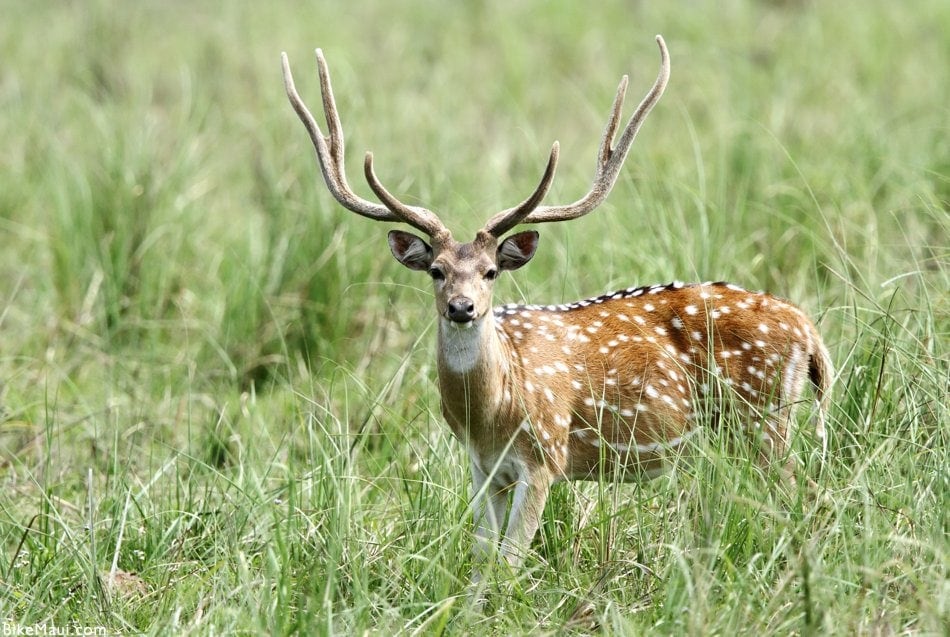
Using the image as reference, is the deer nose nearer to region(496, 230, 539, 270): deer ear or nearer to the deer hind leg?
region(496, 230, 539, 270): deer ear

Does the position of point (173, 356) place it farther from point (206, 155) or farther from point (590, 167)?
point (590, 167)

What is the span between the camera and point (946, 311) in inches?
207

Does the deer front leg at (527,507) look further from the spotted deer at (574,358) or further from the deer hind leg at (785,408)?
the deer hind leg at (785,408)

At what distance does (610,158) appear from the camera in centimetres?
523

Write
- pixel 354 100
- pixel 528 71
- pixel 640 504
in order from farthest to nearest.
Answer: pixel 528 71 → pixel 354 100 → pixel 640 504

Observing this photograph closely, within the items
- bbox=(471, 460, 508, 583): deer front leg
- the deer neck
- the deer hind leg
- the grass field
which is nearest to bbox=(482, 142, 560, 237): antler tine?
the deer neck

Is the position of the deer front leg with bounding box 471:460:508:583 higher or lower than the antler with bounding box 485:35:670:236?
lower

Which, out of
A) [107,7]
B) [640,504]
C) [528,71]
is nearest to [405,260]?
[640,504]

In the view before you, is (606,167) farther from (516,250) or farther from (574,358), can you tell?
(574,358)

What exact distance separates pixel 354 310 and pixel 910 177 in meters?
3.04

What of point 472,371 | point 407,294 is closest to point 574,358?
point 472,371

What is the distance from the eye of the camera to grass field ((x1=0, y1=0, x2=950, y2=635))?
4.37 m

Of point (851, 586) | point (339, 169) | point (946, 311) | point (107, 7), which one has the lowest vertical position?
point (851, 586)

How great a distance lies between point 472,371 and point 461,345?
0.34 feet
